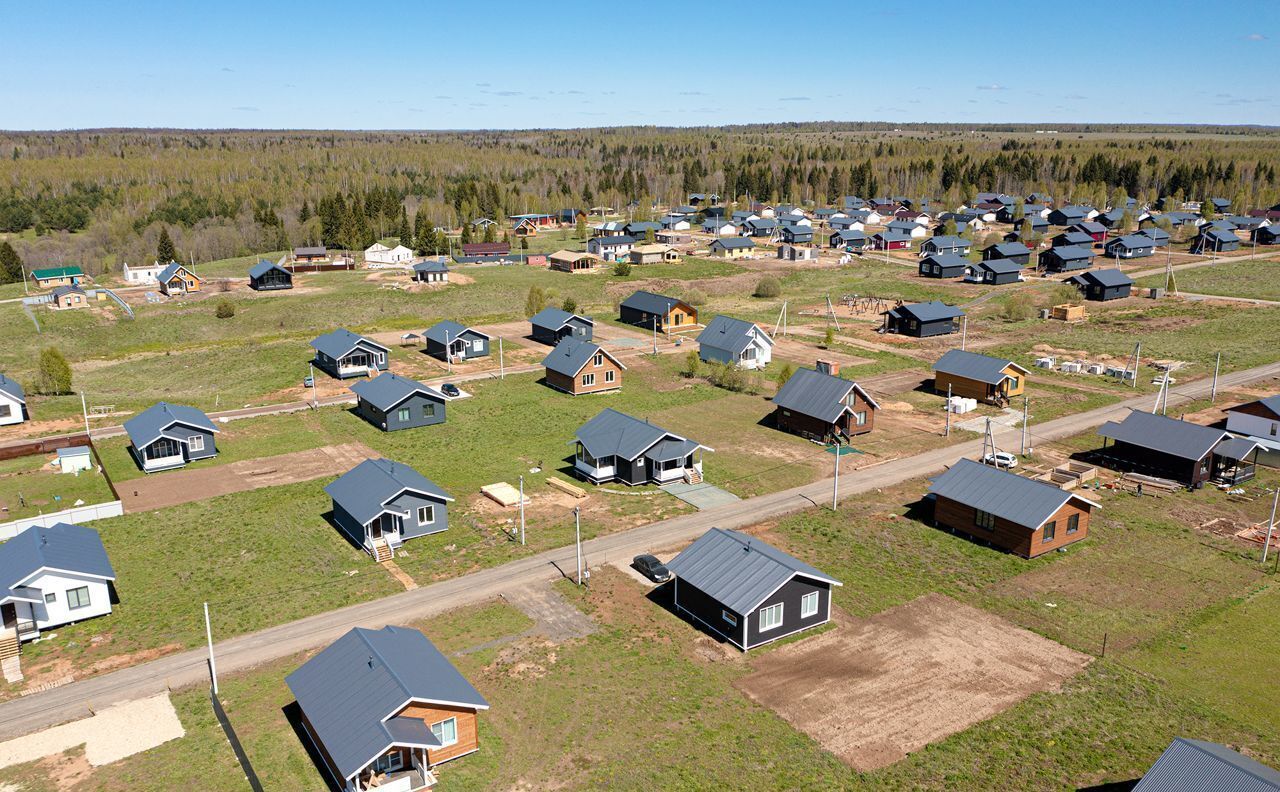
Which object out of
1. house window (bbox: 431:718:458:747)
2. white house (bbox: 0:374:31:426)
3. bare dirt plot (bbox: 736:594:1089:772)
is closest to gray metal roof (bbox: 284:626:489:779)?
house window (bbox: 431:718:458:747)

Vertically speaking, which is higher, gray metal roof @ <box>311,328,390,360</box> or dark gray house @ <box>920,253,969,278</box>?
dark gray house @ <box>920,253,969,278</box>

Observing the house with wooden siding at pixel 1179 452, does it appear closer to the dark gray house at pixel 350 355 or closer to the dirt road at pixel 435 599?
the dirt road at pixel 435 599

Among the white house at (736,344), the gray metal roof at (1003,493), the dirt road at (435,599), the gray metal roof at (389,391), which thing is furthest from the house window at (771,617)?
the white house at (736,344)

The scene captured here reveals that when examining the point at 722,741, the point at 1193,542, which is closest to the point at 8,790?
the point at 722,741

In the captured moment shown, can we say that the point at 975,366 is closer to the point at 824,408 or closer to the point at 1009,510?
the point at 824,408

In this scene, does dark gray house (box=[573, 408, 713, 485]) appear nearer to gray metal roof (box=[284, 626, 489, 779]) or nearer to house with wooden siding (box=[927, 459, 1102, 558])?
house with wooden siding (box=[927, 459, 1102, 558])

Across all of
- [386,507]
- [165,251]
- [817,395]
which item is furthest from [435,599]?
[165,251]
